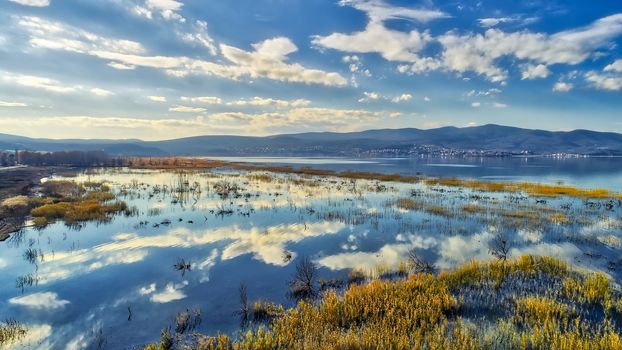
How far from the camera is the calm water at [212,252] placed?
47.3 feet

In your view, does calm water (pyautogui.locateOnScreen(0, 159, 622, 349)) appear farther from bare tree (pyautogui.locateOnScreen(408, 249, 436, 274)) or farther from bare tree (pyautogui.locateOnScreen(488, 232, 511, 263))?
bare tree (pyautogui.locateOnScreen(408, 249, 436, 274))

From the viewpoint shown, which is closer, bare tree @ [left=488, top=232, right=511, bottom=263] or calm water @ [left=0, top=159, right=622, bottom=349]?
calm water @ [left=0, top=159, right=622, bottom=349]

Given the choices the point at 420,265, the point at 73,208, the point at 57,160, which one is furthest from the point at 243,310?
the point at 57,160

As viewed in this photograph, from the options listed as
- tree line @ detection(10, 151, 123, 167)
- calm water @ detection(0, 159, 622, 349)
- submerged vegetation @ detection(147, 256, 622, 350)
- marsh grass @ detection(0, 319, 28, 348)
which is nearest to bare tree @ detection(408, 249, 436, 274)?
calm water @ detection(0, 159, 622, 349)

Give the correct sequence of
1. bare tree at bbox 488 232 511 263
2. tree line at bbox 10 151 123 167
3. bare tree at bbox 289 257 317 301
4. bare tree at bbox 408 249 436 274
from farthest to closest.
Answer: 1. tree line at bbox 10 151 123 167
2. bare tree at bbox 488 232 511 263
3. bare tree at bbox 408 249 436 274
4. bare tree at bbox 289 257 317 301

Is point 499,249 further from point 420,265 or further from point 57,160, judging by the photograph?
point 57,160

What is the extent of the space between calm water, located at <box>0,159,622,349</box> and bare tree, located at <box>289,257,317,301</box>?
62 cm

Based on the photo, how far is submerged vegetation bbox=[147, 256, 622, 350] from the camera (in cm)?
1141

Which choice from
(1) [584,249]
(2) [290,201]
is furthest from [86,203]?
(1) [584,249]

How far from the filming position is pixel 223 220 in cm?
3328

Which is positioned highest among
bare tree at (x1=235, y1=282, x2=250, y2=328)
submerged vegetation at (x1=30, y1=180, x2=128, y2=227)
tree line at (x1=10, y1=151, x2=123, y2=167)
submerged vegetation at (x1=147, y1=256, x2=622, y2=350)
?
tree line at (x1=10, y1=151, x2=123, y2=167)

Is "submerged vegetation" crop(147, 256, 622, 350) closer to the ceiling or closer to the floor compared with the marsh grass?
closer to the ceiling

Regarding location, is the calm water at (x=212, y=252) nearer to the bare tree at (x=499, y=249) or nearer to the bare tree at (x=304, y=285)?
the bare tree at (x=499, y=249)

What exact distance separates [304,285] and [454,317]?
7247 millimetres
